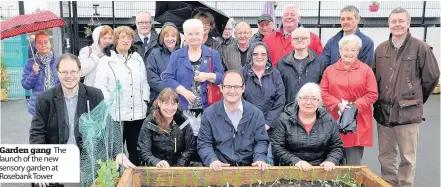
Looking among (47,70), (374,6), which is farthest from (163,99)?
(374,6)

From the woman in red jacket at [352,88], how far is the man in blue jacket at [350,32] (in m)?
0.47

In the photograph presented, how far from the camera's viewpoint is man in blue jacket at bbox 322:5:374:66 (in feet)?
15.5

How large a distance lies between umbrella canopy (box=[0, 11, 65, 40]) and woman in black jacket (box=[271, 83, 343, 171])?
8.93ft

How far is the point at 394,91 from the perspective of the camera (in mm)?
4383

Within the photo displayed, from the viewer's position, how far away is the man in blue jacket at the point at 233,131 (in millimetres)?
3822

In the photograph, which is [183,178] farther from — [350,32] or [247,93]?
[350,32]

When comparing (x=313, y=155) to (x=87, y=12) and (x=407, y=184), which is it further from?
(x=87, y=12)

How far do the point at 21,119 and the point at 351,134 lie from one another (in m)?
7.44

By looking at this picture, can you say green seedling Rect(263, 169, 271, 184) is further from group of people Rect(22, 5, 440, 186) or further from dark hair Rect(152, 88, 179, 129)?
dark hair Rect(152, 88, 179, 129)

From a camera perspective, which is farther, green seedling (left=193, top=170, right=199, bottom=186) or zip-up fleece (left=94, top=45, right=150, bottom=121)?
zip-up fleece (left=94, top=45, right=150, bottom=121)

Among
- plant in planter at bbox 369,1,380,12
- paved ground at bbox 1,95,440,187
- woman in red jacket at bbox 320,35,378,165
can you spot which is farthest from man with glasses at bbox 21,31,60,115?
plant in planter at bbox 369,1,380,12

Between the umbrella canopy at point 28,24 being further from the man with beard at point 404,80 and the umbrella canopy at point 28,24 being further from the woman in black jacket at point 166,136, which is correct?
the man with beard at point 404,80

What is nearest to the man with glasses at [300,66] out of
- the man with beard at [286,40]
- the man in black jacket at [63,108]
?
the man with beard at [286,40]

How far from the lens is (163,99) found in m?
3.86
